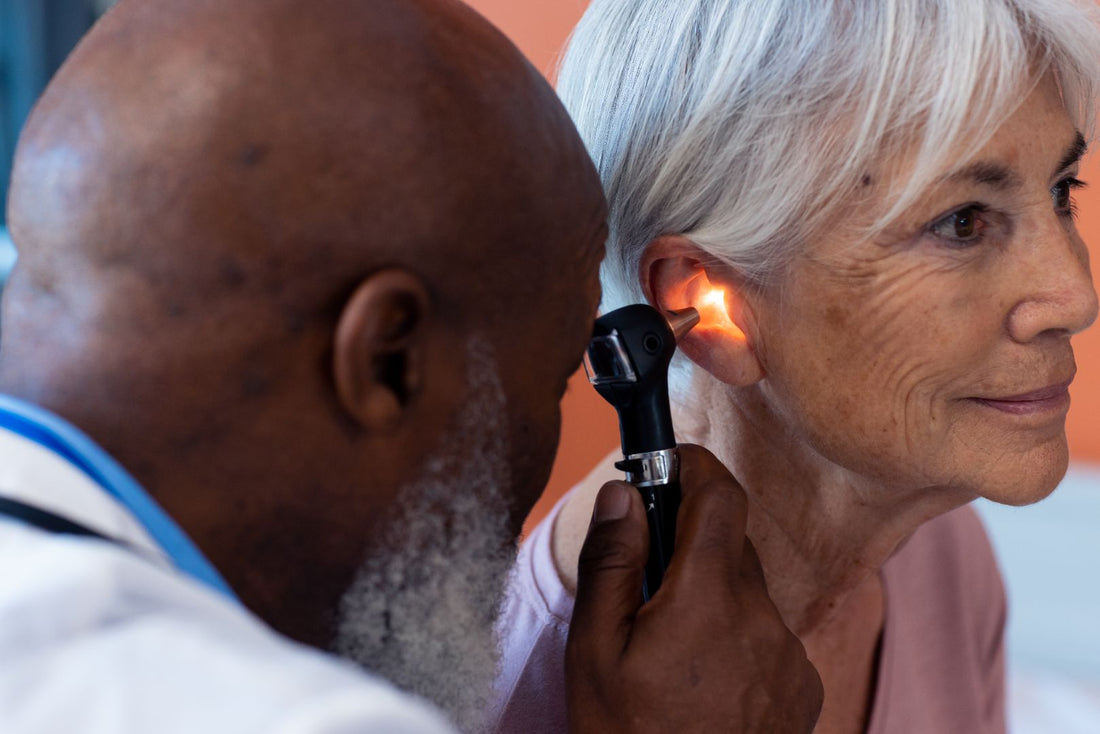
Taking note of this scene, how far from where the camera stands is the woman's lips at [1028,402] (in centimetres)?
111

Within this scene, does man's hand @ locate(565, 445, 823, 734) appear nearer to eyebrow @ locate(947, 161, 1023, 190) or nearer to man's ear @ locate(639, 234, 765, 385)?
man's ear @ locate(639, 234, 765, 385)

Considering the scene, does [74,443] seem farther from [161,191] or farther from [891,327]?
[891,327]

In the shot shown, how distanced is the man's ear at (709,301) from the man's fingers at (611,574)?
19 centimetres

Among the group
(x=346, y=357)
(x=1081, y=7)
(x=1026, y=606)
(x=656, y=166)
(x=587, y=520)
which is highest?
(x=1081, y=7)

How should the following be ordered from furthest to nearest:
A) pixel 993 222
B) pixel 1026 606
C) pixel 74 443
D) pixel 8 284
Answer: pixel 1026 606, pixel 993 222, pixel 8 284, pixel 74 443

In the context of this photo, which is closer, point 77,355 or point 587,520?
point 77,355

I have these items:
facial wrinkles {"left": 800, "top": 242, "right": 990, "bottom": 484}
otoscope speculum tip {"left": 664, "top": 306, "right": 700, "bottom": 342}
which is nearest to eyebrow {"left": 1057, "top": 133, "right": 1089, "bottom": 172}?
facial wrinkles {"left": 800, "top": 242, "right": 990, "bottom": 484}

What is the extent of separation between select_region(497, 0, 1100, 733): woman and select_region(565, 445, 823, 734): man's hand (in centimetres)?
18

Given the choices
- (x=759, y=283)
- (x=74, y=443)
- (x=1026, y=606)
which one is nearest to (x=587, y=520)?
(x=759, y=283)

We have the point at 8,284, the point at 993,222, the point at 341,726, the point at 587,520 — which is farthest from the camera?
the point at 587,520

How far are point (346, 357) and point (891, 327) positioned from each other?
22.6 inches

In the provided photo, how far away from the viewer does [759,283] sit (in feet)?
3.73

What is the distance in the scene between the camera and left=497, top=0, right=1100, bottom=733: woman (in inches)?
41.1

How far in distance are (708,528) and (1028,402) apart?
34cm
